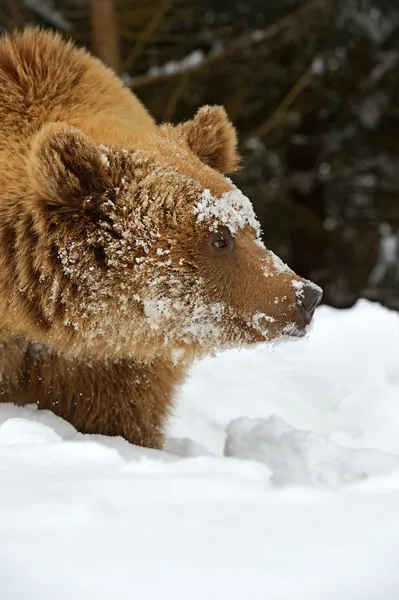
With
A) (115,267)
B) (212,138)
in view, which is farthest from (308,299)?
(212,138)

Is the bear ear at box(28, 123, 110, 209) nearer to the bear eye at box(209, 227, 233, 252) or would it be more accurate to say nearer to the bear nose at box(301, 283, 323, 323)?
the bear eye at box(209, 227, 233, 252)

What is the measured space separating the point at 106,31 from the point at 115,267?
22.1ft

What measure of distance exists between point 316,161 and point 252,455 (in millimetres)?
9832

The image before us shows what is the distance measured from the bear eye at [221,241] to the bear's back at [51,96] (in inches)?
21.4

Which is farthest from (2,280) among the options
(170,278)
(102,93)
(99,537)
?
(99,537)

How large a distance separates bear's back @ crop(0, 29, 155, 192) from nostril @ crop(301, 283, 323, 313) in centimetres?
94

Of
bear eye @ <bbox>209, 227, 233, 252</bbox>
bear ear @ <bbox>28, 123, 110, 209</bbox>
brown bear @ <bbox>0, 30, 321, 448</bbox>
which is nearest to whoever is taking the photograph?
bear ear @ <bbox>28, 123, 110, 209</bbox>

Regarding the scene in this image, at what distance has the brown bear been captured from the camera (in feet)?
8.80

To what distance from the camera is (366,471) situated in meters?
2.45

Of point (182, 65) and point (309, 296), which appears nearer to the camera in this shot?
point (309, 296)

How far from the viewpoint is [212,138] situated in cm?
322

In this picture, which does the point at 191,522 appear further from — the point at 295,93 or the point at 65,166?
the point at 295,93

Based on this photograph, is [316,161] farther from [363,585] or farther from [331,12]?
[363,585]

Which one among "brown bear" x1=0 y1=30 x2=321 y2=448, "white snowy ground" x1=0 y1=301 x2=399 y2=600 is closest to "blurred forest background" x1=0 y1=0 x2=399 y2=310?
"brown bear" x1=0 y1=30 x2=321 y2=448
